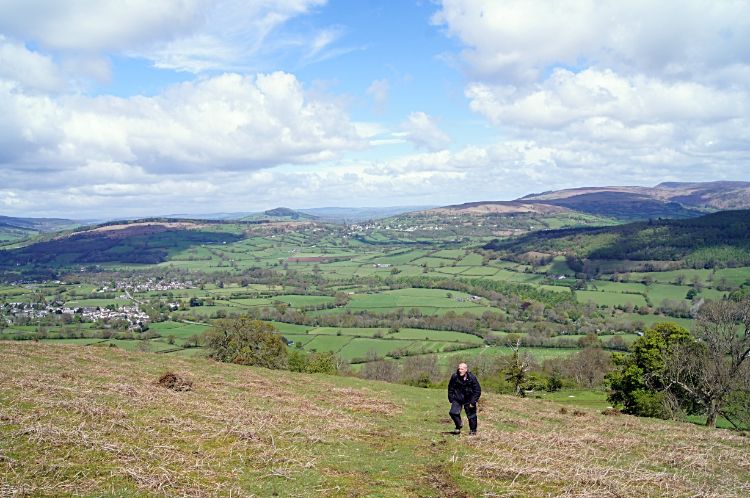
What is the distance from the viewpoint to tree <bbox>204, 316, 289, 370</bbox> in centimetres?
4038

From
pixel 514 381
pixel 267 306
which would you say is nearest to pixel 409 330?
pixel 267 306

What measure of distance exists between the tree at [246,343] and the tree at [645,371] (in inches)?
1269

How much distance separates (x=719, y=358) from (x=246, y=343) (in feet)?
127

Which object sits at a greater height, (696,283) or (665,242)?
(665,242)

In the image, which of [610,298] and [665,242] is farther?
[665,242]

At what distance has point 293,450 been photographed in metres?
11.0

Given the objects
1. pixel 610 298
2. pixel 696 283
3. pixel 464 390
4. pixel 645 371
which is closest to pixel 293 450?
pixel 464 390

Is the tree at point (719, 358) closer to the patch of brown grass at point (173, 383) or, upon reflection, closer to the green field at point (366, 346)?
the patch of brown grass at point (173, 383)

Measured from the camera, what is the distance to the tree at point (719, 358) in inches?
962

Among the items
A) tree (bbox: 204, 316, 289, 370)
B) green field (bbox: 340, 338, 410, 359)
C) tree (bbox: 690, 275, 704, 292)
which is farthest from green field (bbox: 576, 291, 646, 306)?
tree (bbox: 204, 316, 289, 370)

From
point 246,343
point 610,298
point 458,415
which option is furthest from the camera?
point 610,298

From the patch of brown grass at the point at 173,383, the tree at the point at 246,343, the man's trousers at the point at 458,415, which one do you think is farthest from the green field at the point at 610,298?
the patch of brown grass at the point at 173,383

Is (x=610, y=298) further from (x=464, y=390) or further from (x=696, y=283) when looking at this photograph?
(x=464, y=390)

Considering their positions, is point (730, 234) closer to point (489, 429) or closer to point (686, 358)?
point (686, 358)
